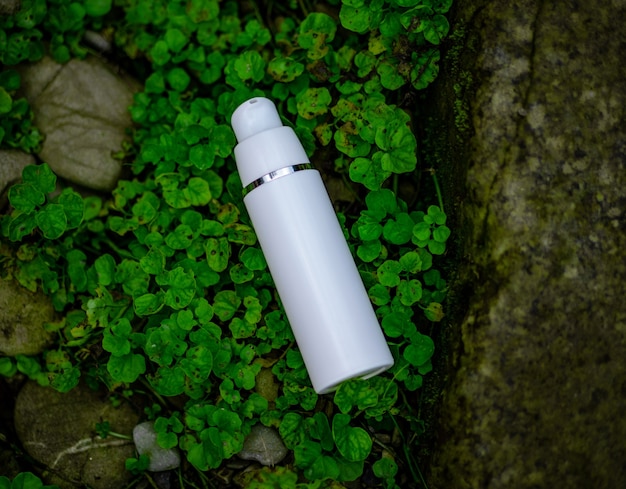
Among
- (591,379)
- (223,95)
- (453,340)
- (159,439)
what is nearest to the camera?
(591,379)

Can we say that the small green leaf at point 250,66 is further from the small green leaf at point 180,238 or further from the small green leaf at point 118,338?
the small green leaf at point 118,338

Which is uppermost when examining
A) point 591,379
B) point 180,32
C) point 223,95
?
point 180,32

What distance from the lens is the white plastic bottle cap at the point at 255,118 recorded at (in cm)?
187

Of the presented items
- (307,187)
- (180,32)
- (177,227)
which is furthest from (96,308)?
(180,32)

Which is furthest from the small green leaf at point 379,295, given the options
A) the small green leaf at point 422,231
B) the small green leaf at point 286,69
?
the small green leaf at point 286,69

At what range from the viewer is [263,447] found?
6.75 feet

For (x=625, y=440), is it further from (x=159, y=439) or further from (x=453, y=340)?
(x=159, y=439)

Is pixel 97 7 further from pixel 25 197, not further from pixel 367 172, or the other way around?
pixel 367 172

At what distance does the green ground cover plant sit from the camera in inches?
78.9

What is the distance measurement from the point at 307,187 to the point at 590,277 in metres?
0.91

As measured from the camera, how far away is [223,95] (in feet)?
7.27

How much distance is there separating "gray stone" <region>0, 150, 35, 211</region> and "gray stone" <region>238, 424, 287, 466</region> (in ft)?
4.26

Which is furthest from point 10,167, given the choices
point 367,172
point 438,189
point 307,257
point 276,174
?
point 438,189

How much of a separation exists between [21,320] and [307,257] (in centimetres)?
114
